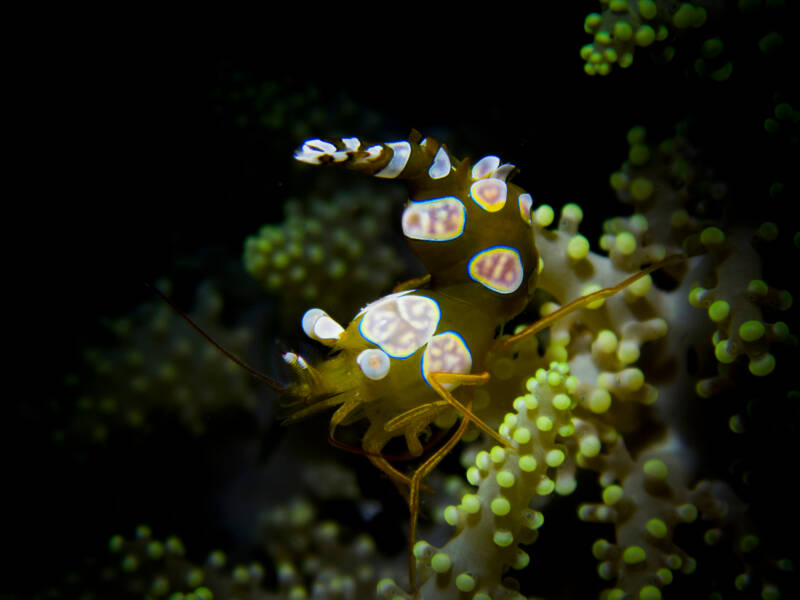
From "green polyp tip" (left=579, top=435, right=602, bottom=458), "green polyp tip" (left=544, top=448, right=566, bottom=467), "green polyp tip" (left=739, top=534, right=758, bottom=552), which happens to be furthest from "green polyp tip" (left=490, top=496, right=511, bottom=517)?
"green polyp tip" (left=739, top=534, right=758, bottom=552)

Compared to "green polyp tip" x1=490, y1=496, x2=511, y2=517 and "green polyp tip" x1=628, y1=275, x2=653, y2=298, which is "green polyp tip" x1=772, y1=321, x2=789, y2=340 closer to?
"green polyp tip" x1=628, y1=275, x2=653, y2=298

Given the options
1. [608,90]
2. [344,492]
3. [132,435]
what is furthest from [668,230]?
[132,435]

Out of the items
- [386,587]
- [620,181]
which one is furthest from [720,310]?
[386,587]

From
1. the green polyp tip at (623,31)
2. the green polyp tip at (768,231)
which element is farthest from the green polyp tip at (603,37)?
the green polyp tip at (768,231)

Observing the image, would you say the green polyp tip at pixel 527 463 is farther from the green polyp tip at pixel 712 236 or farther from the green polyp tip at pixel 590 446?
the green polyp tip at pixel 712 236

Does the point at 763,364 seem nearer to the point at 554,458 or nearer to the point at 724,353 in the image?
the point at 724,353

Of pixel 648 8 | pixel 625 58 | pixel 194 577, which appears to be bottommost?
pixel 194 577

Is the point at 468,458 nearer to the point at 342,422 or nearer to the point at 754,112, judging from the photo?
the point at 342,422
